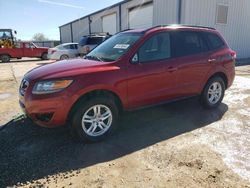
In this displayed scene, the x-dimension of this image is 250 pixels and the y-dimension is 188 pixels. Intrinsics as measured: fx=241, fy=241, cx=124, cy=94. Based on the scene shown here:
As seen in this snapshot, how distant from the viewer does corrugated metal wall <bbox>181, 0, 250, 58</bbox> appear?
13680 mm

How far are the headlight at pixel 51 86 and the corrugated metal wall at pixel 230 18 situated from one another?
1164cm

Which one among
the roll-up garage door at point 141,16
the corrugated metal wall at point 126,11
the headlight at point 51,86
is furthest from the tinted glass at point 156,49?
the corrugated metal wall at point 126,11

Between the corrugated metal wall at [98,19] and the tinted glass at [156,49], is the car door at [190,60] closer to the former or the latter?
the tinted glass at [156,49]

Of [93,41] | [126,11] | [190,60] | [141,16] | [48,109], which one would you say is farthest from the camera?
[126,11]

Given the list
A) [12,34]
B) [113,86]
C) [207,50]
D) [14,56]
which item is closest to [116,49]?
[113,86]

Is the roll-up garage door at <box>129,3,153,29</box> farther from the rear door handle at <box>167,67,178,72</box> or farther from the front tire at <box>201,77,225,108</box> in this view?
the rear door handle at <box>167,67,178,72</box>

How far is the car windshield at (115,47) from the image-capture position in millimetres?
4227

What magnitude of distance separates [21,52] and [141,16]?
1119 cm

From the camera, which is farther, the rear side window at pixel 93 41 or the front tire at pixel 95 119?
the rear side window at pixel 93 41

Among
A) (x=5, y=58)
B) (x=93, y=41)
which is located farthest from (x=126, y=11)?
(x=5, y=58)

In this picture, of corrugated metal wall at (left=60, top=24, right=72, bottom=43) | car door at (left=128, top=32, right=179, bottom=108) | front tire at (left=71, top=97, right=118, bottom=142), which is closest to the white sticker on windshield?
car door at (left=128, top=32, right=179, bottom=108)

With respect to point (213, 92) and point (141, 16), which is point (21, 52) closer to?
point (141, 16)

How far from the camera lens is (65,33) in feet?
124

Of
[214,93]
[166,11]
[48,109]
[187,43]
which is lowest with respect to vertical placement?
[214,93]
